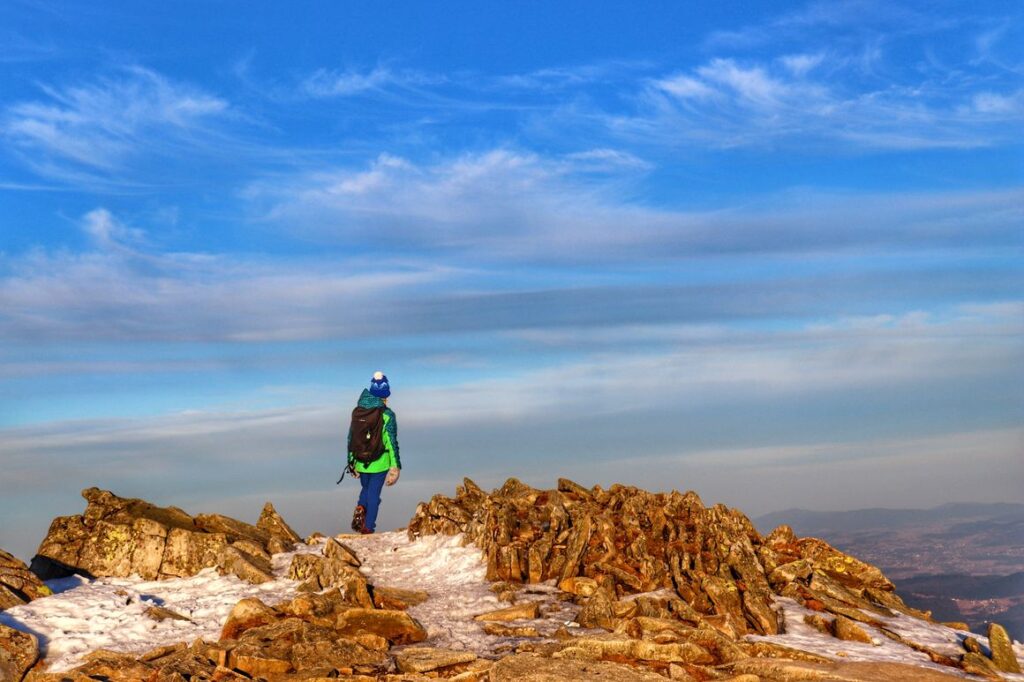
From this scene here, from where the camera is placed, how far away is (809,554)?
23.3 m

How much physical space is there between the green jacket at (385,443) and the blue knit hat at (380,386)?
5.6 inches

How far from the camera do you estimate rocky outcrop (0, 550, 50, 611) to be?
1788cm

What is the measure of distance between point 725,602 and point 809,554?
6.49 m

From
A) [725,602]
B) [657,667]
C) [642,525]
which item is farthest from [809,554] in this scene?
[657,667]

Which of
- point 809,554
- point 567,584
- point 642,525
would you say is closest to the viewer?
point 567,584

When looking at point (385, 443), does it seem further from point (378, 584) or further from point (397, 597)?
point (397, 597)

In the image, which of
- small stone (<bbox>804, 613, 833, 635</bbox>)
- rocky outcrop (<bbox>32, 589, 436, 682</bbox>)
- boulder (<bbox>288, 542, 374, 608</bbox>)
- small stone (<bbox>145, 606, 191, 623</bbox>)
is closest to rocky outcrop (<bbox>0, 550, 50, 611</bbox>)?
small stone (<bbox>145, 606, 191, 623</bbox>)

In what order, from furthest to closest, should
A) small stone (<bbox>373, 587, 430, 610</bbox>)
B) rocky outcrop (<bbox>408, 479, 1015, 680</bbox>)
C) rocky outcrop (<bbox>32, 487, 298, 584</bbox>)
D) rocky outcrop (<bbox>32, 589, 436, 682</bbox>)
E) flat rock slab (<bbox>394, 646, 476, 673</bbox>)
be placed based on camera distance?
rocky outcrop (<bbox>32, 487, 298, 584</bbox>) → small stone (<bbox>373, 587, 430, 610</bbox>) → rocky outcrop (<bbox>408, 479, 1015, 680</bbox>) → rocky outcrop (<bbox>32, 589, 436, 682</bbox>) → flat rock slab (<bbox>394, 646, 476, 673</bbox>)

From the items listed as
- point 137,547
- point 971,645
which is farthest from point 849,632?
point 137,547

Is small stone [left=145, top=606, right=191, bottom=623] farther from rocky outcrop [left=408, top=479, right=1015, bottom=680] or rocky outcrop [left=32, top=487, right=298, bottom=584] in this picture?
rocky outcrop [left=408, top=479, right=1015, bottom=680]

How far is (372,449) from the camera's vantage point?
84.4 ft

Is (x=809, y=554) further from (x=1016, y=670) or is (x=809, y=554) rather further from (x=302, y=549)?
(x=302, y=549)

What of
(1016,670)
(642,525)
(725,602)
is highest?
(642,525)

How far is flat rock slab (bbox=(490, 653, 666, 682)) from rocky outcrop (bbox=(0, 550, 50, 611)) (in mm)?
9861
